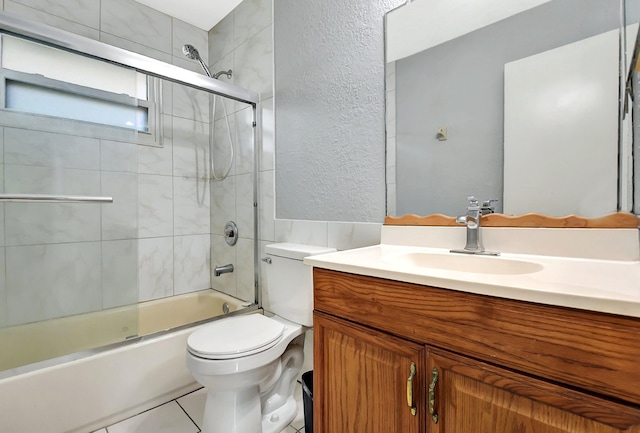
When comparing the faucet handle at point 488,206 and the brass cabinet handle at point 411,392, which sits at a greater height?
the faucet handle at point 488,206

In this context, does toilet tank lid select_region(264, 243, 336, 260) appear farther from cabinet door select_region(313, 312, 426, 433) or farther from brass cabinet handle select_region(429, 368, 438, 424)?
brass cabinet handle select_region(429, 368, 438, 424)

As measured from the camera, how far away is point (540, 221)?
0.95m

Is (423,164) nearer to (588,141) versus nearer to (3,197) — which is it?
(588,141)

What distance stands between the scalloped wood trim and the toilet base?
1.05m

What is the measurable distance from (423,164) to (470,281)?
713mm

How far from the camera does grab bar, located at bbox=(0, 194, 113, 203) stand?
127 centimetres

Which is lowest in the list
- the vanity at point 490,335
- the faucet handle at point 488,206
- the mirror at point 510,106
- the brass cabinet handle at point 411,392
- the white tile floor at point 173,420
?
the white tile floor at point 173,420

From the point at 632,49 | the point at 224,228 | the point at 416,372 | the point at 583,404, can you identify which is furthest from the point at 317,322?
the point at 224,228

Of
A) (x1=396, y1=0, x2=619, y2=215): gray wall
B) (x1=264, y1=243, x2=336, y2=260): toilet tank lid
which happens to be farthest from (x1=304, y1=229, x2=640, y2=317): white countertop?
(x1=264, y1=243, x2=336, y2=260): toilet tank lid

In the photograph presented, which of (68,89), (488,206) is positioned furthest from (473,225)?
(68,89)

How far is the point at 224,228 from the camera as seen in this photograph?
2.28 m

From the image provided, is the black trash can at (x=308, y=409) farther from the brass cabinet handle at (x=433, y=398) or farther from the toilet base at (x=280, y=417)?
the brass cabinet handle at (x=433, y=398)

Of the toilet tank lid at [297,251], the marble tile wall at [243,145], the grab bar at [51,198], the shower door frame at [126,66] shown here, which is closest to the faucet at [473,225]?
the toilet tank lid at [297,251]

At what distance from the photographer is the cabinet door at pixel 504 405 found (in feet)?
1.63
